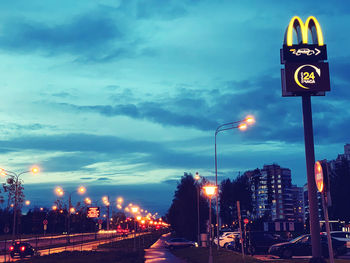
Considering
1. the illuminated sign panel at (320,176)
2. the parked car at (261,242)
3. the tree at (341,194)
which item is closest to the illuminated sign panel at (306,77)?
the parked car at (261,242)

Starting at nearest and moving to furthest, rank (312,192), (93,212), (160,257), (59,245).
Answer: (312,192)
(160,257)
(59,245)
(93,212)

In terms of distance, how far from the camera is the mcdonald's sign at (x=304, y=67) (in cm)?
2789

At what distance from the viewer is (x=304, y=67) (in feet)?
92.7

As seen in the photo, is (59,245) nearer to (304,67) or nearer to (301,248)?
(301,248)

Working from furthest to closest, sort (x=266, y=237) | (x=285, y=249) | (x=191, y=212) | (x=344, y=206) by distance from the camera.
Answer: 1. (x=191, y=212)
2. (x=344, y=206)
3. (x=266, y=237)
4. (x=285, y=249)

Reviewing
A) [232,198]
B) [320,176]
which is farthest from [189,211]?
[320,176]

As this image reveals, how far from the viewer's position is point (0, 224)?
123m

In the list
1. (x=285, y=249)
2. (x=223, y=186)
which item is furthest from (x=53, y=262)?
(x=223, y=186)

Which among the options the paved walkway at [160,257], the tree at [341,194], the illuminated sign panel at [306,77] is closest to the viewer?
the illuminated sign panel at [306,77]

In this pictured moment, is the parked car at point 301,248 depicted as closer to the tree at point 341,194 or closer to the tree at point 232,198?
the tree at point 341,194

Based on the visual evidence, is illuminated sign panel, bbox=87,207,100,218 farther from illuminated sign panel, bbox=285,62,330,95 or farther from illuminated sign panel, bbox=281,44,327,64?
illuminated sign panel, bbox=281,44,327,64

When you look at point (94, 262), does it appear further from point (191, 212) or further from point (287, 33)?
point (191, 212)

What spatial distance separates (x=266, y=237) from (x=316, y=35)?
18999 mm

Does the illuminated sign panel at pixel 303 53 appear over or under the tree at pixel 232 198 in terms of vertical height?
over
